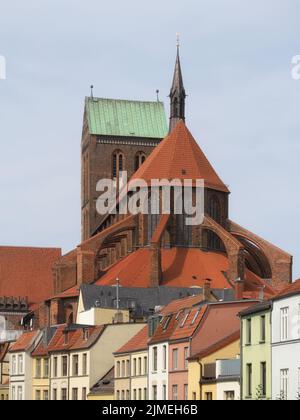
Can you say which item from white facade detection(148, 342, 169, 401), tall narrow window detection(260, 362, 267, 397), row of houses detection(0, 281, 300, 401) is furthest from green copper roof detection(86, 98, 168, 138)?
tall narrow window detection(260, 362, 267, 397)

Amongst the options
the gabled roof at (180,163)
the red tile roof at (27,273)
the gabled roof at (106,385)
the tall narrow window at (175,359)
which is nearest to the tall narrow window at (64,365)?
the gabled roof at (106,385)

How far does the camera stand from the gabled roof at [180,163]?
113 metres

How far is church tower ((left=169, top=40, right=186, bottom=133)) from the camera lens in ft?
427

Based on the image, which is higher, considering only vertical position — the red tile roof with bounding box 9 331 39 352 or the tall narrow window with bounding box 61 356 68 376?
the red tile roof with bounding box 9 331 39 352

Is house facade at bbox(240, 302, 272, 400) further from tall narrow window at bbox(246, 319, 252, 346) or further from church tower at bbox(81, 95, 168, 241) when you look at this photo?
church tower at bbox(81, 95, 168, 241)

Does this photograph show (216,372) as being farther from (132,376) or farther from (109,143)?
(109,143)

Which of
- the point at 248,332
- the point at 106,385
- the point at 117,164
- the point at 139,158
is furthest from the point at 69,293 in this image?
the point at 248,332

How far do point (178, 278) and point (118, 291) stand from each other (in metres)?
12.2

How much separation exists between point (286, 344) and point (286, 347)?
0.12 m

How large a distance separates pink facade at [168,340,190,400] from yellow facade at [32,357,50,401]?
18.8 m

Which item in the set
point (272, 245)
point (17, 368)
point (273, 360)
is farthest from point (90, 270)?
point (273, 360)

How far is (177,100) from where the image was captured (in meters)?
131
